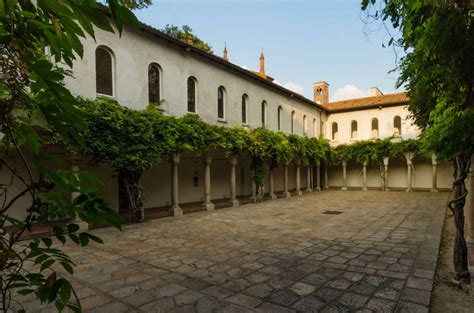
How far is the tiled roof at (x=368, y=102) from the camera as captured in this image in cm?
2540

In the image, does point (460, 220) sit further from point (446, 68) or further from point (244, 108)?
point (244, 108)

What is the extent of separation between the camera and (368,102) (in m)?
27.2

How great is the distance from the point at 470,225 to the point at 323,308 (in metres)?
5.58

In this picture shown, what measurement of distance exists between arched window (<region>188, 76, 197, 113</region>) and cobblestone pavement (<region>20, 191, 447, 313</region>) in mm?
6360

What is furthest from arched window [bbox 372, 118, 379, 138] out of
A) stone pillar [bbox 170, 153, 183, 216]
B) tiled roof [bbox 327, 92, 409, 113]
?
stone pillar [bbox 170, 153, 183, 216]

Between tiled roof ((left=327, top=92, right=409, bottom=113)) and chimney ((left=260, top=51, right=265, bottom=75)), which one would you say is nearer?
tiled roof ((left=327, top=92, right=409, bottom=113))

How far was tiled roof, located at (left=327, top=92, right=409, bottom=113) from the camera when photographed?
2540cm

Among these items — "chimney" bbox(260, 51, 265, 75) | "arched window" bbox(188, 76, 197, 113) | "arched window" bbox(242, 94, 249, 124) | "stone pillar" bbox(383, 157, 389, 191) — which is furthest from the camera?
"chimney" bbox(260, 51, 265, 75)

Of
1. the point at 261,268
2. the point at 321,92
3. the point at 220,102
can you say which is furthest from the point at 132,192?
the point at 321,92

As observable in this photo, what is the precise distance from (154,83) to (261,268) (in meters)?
9.81

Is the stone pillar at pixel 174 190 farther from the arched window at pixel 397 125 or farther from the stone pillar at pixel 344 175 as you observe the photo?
the arched window at pixel 397 125

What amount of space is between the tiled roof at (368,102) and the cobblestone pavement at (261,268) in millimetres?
17433

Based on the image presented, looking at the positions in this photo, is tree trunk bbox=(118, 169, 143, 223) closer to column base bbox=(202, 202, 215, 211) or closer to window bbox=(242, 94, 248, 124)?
column base bbox=(202, 202, 215, 211)

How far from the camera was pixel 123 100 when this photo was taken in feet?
37.9
